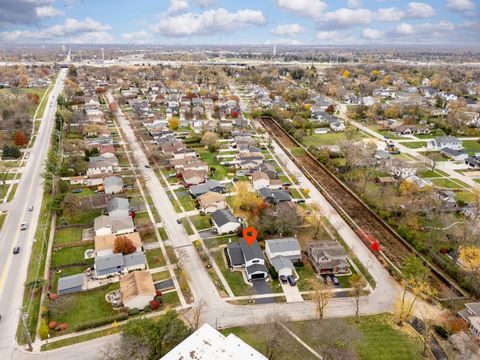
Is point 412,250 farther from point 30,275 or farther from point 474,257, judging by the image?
point 30,275

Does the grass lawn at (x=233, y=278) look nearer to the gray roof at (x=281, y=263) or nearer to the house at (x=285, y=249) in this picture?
the gray roof at (x=281, y=263)

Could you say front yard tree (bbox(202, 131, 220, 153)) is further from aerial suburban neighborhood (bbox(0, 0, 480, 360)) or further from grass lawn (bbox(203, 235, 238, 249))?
grass lawn (bbox(203, 235, 238, 249))

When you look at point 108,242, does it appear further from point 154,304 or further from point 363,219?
point 363,219

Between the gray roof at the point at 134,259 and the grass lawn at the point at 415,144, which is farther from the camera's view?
the grass lawn at the point at 415,144

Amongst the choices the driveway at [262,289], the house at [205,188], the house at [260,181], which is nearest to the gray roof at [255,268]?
the driveway at [262,289]

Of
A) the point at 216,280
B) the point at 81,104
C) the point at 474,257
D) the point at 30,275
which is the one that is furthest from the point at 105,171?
the point at 81,104

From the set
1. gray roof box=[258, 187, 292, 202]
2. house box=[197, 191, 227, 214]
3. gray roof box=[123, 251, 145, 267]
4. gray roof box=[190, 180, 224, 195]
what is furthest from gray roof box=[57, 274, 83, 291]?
gray roof box=[258, 187, 292, 202]
